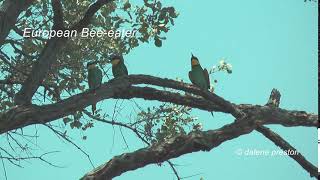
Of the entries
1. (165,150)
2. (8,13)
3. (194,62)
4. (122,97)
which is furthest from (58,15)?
(194,62)

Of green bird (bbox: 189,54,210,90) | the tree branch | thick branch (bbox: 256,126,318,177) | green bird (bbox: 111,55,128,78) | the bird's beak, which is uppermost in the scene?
green bird (bbox: 111,55,128,78)

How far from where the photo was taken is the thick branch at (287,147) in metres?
3.88

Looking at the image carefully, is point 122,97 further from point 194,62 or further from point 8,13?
point 194,62

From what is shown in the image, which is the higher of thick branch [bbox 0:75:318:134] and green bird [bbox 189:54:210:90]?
green bird [bbox 189:54:210:90]

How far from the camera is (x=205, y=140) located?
11.1ft

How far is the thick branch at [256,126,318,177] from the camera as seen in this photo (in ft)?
12.7

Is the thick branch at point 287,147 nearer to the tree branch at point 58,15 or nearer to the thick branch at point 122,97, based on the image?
the thick branch at point 122,97

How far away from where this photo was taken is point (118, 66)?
6.39m

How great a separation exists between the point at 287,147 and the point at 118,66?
116 inches

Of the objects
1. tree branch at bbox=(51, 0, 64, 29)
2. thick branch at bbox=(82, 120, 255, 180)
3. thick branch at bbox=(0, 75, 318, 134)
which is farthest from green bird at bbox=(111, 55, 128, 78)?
thick branch at bbox=(82, 120, 255, 180)

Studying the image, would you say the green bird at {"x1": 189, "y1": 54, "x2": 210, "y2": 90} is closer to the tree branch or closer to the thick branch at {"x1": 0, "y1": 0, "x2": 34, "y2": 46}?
the tree branch

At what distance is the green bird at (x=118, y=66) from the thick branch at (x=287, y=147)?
2.76 m

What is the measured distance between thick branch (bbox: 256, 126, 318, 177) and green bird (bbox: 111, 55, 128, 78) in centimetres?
276

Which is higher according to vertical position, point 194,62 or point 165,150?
point 194,62
